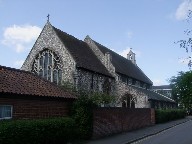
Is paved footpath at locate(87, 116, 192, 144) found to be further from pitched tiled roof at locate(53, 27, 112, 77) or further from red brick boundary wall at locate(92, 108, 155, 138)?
pitched tiled roof at locate(53, 27, 112, 77)

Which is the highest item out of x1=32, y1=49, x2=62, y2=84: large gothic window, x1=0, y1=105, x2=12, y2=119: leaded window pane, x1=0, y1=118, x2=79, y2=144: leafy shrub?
x1=32, y1=49, x2=62, y2=84: large gothic window

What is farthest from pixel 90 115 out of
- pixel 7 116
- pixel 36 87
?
pixel 7 116

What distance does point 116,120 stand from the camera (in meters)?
28.5

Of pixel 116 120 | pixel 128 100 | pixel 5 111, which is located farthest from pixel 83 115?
pixel 128 100

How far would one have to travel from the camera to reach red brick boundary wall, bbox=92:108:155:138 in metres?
24.7

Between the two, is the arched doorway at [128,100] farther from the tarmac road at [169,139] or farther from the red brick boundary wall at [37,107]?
the red brick boundary wall at [37,107]

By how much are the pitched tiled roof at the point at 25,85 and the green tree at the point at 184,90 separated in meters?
70.8

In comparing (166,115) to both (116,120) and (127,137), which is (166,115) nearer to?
(116,120)

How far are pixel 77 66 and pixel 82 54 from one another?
527 cm

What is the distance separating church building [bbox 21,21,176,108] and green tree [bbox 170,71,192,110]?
148 ft

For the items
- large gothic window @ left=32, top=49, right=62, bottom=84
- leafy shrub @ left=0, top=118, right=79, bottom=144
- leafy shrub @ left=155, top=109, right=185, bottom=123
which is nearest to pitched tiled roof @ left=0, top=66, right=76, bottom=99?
leafy shrub @ left=0, top=118, right=79, bottom=144

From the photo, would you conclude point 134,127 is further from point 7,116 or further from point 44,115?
point 7,116

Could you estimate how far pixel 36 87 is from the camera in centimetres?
2125

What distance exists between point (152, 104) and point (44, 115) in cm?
2969
